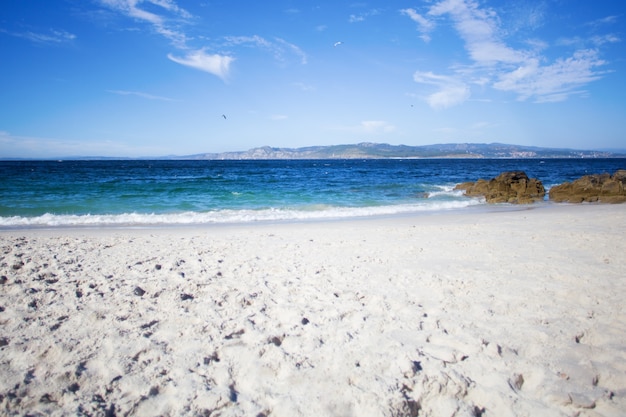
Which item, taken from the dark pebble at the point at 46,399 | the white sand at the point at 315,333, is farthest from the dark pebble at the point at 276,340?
the dark pebble at the point at 46,399

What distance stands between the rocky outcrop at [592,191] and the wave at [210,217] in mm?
7230

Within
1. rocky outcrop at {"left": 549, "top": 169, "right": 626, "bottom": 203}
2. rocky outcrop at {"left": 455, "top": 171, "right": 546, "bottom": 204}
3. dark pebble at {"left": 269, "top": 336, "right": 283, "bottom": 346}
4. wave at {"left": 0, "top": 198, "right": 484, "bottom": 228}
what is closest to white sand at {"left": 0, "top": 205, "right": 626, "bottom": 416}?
dark pebble at {"left": 269, "top": 336, "right": 283, "bottom": 346}

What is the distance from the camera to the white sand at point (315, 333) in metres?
A: 2.54

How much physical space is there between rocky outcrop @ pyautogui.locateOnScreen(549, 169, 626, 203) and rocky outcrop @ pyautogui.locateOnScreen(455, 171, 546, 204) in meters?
0.97

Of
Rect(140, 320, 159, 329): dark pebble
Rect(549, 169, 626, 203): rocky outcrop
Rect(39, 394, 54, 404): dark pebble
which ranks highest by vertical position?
Rect(549, 169, 626, 203): rocky outcrop

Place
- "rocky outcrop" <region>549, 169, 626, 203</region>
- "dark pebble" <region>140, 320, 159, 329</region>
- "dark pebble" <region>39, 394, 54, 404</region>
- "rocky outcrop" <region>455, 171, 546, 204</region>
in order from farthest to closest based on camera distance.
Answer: "rocky outcrop" <region>455, 171, 546, 204</region>
"rocky outcrop" <region>549, 169, 626, 203</region>
"dark pebble" <region>140, 320, 159, 329</region>
"dark pebble" <region>39, 394, 54, 404</region>

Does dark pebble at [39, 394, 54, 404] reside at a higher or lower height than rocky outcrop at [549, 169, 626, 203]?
lower

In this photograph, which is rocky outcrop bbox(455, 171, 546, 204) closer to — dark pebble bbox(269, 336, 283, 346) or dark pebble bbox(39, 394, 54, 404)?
dark pebble bbox(269, 336, 283, 346)

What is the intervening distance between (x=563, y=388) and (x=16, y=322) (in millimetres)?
5698

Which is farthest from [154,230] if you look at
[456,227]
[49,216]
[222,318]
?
[456,227]

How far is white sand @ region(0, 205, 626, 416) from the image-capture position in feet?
8.33

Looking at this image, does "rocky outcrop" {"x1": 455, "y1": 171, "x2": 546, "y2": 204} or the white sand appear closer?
the white sand

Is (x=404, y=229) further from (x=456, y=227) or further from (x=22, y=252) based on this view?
(x=22, y=252)

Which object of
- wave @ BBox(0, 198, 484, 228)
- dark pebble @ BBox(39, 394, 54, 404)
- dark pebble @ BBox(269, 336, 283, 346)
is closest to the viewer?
dark pebble @ BBox(39, 394, 54, 404)
